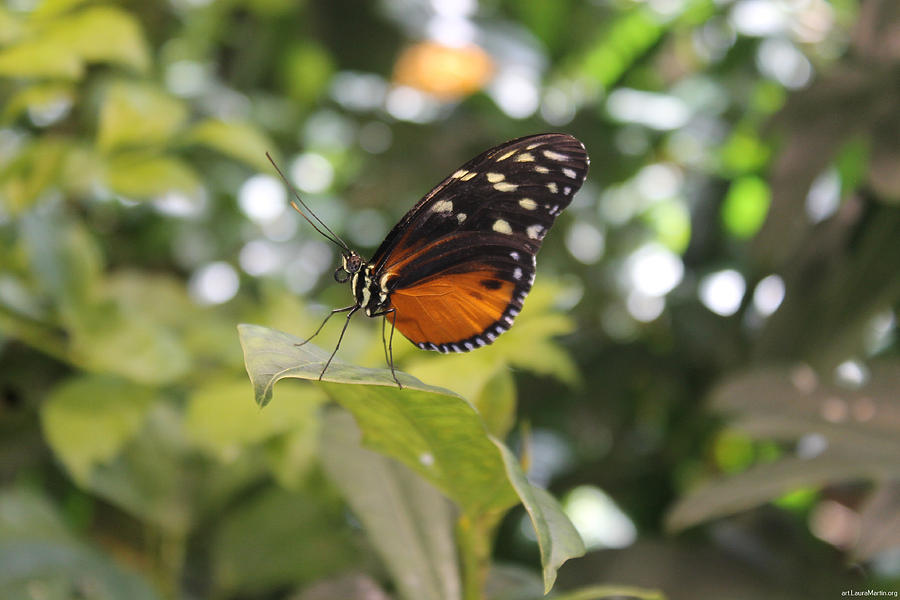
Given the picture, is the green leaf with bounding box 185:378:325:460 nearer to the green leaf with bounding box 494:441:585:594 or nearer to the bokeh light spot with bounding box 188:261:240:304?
the green leaf with bounding box 494:441:585:594

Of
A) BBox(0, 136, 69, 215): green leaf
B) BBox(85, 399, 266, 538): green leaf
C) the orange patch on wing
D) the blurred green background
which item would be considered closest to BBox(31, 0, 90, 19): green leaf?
the blurred green background

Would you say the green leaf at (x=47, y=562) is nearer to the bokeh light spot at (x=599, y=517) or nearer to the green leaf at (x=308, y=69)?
the bokeh light spot at (x=599, y=517)

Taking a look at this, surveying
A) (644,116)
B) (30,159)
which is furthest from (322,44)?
(30,159)

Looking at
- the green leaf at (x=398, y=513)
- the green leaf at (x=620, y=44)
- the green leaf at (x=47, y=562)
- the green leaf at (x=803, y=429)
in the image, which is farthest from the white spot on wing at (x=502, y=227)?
the green leaf at (x=620, y=44)

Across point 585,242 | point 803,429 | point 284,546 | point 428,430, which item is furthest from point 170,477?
point 585,242

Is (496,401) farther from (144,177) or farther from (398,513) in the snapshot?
(144,177)

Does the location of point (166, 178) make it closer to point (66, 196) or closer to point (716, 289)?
point (66, 196)

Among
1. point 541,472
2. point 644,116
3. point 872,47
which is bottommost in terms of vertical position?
point 541,472
